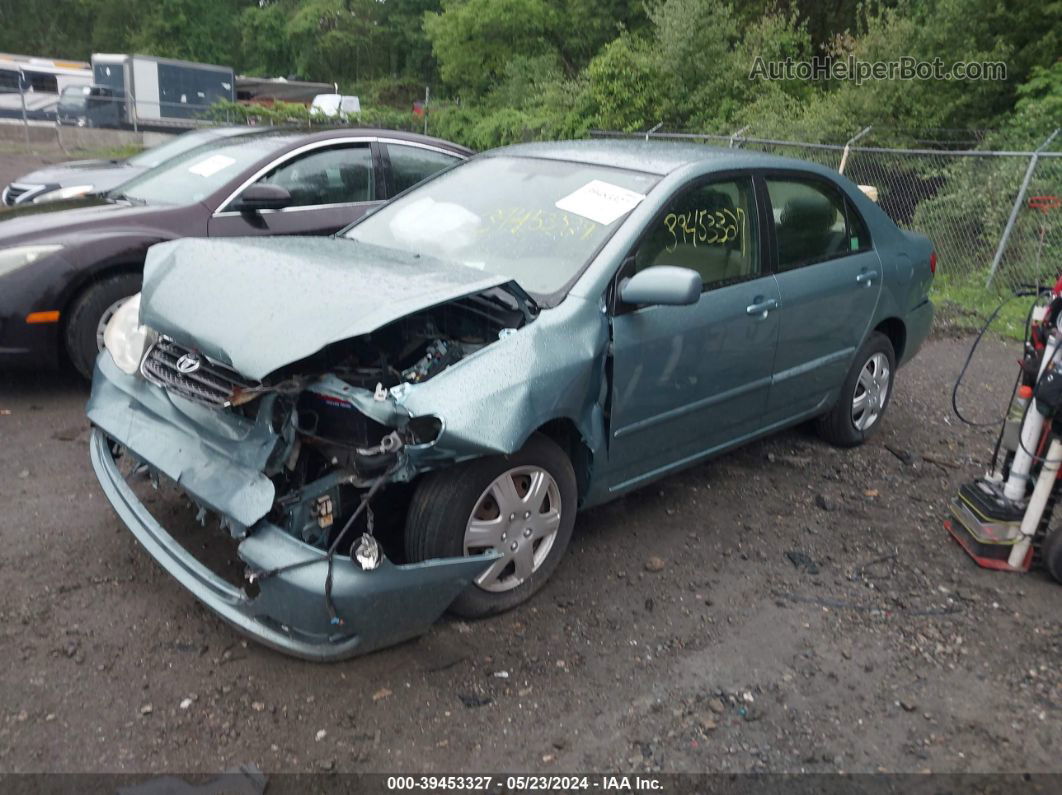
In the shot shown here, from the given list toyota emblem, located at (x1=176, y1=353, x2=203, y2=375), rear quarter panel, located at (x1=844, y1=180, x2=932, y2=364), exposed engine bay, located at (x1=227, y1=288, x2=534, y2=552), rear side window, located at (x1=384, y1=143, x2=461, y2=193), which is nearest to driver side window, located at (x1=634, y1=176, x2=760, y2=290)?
exposed engine bay, located at (x1=227, y1=288, x2=534, y2=552)

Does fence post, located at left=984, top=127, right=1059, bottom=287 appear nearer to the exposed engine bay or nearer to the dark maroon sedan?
the dark maroon sedan

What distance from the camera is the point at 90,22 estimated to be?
56.6m

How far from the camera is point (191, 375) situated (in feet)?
10.2

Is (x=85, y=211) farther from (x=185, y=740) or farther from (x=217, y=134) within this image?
(x=185, y=740)

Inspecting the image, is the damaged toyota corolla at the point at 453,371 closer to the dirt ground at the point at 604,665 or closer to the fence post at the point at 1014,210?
the dirt ground at the point at 604,665

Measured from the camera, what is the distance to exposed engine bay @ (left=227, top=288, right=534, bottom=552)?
281cm

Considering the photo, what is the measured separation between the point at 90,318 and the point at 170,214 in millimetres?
860

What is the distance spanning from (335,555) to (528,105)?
23.4 m

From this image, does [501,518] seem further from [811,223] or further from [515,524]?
[811,223]

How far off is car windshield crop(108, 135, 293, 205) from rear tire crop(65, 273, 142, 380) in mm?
831

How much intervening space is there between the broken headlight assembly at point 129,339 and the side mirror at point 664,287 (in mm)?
1948

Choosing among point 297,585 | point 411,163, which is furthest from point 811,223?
point 297,585

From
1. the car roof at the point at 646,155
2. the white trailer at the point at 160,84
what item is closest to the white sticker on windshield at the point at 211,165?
the car roof at the point at 646,155

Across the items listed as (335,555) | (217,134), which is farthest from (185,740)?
(217,134)
